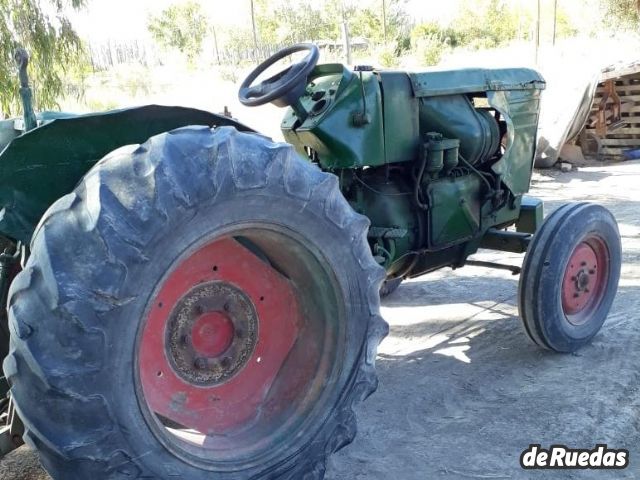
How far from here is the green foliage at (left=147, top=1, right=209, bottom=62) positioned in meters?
40.9

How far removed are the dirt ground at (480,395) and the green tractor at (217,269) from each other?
34cm

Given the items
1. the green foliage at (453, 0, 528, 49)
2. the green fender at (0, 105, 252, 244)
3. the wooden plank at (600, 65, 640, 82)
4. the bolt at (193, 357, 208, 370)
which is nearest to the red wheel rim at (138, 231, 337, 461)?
the bolt at (193, 357, 208, 370)

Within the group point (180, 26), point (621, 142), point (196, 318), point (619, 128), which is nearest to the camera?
point (196, 318)

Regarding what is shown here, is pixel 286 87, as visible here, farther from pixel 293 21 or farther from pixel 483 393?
pixel 293 21

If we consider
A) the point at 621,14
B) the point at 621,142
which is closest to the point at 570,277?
the point at 621,142

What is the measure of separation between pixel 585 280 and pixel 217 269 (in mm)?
2608

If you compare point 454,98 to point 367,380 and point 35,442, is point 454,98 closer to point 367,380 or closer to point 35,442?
point 367,380

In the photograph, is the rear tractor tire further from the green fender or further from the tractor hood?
the green fender

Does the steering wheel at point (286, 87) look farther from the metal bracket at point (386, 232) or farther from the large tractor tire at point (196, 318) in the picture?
the large tractor tire at point (196, 318)

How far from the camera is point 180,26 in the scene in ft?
136

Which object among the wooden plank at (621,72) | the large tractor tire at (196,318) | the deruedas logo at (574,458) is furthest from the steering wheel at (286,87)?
the wooden plank at (621,72)

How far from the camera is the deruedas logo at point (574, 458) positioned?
298 centimetres

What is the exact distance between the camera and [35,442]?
1.91 meters

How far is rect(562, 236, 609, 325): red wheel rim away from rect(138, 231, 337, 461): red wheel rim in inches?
82.4
